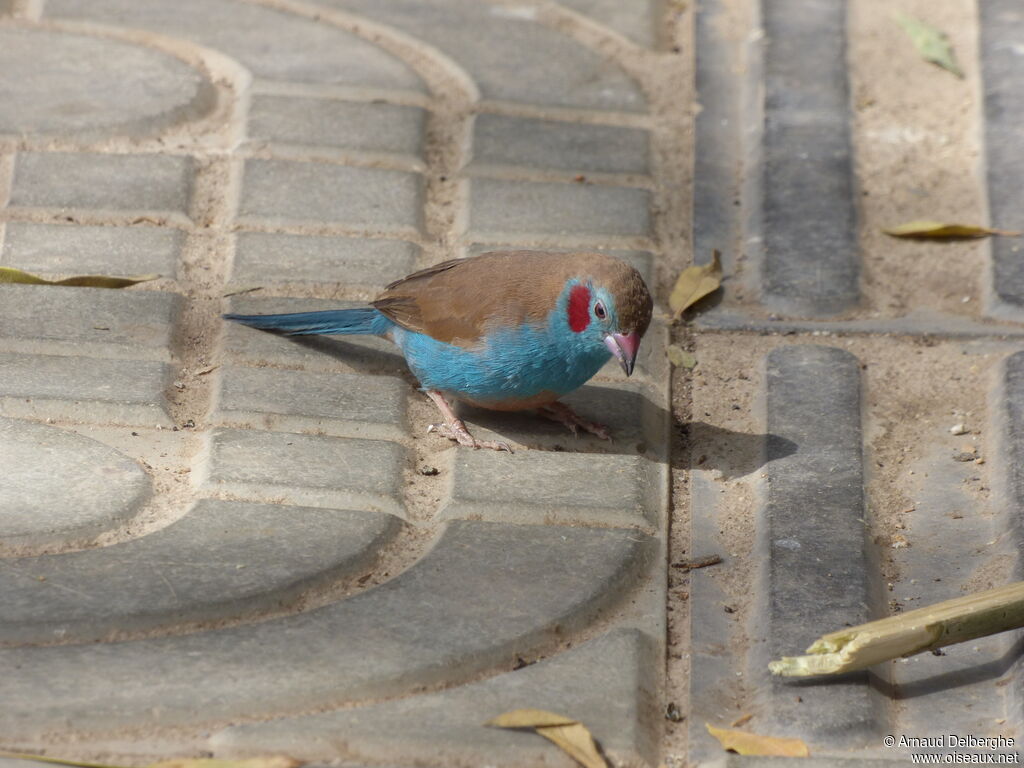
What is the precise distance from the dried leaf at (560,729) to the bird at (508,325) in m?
1.02

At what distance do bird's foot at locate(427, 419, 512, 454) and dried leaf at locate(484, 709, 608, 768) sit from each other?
3.31 ft

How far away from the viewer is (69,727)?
2.56m

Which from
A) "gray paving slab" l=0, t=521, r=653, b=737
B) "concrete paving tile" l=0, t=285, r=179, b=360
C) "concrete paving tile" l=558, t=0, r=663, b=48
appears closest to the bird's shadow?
"concrete paving tile" l=0, t=285, r=179, b=360

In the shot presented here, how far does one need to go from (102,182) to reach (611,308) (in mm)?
1767

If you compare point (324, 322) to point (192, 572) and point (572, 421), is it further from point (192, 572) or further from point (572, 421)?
point (192, 572)

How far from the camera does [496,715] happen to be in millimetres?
2660

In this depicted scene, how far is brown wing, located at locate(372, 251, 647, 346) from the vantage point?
3514mm

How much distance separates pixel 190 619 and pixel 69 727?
0.35m

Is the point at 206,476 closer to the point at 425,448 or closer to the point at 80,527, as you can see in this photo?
the point at 80,527

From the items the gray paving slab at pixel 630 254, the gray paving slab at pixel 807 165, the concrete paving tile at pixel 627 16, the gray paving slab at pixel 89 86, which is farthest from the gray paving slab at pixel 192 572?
the concrete paving tile at pixel 627 16

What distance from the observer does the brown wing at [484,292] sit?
3.51 metres

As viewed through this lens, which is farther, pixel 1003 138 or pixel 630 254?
pixel 1003 138

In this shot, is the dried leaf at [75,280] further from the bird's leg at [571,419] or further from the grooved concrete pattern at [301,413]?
the bird's leg at [571,419]

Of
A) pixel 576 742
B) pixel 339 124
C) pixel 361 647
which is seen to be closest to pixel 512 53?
pixel 339 124
